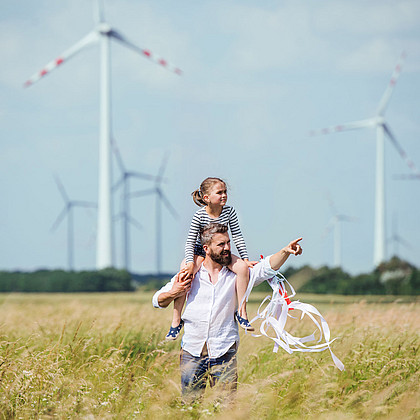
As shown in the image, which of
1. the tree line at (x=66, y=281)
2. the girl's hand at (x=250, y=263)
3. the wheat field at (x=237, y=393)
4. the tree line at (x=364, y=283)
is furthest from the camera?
the tree line at (x=66, y=281)

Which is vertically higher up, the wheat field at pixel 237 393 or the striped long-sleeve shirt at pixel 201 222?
the striped long-sleeve shirt at pixel 201 222

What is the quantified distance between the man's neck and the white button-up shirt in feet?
0.11

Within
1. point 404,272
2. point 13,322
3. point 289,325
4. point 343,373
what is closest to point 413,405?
point 343,373

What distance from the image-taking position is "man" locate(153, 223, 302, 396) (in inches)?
248

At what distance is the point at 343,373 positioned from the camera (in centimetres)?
816

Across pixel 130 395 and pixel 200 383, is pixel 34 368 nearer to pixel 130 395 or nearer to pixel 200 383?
pixel 130 395

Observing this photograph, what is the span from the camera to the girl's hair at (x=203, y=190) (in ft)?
20.8

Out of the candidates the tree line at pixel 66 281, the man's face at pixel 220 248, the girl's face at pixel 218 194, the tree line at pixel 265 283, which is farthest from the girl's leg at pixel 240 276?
the tree line at pixel 66 281

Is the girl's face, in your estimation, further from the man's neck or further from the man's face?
the man's neck

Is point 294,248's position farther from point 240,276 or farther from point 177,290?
point 177,290

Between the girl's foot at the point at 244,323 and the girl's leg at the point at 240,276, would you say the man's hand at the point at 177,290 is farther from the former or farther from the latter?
the girl's foot at the point at 244,323

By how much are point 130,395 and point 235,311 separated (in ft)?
4.48

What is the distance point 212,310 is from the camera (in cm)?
632

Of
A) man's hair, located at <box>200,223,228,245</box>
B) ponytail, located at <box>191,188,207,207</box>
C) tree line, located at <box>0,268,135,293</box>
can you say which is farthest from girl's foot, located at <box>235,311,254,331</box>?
tree line, located at <box>0,268,135,293</box>
